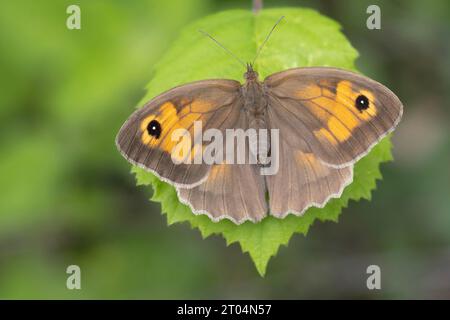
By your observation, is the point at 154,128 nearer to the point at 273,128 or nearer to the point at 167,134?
the point at 167,134

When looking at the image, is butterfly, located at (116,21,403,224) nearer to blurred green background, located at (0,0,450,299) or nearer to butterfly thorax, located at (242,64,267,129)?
butterfly thorax, located at (242,64,267,129)

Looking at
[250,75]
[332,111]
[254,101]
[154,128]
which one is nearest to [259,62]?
[250,75]

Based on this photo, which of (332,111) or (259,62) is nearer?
(332,111)

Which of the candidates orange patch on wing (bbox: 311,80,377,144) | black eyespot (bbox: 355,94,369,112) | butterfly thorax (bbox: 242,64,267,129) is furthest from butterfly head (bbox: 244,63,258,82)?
black eyespot (bbox: 355,94,369,112)

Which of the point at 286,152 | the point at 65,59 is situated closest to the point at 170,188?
the point at 286,152

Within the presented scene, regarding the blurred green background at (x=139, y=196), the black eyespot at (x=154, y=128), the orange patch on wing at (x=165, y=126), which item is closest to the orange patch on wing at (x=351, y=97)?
the orange patch on wing at (x=165, y=126)

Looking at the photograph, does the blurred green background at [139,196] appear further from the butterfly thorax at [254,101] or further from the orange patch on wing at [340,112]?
the orange patch on wing at [340,112]
